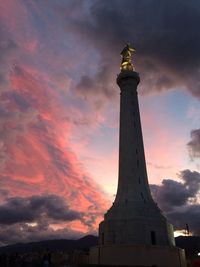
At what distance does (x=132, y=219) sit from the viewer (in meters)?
35.4

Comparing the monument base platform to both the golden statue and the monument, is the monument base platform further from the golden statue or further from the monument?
the golden statue

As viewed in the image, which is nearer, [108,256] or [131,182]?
[108,256]

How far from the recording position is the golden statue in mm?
45906

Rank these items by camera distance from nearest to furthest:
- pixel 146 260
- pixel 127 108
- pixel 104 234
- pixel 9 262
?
pixel 9 262
pixel 146 260
pixel 104 234
pixel 127 108

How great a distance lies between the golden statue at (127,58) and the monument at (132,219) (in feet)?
7.03

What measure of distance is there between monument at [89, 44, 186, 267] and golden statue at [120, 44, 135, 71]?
84.3 inches

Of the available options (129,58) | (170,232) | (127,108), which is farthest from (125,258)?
(129,58)

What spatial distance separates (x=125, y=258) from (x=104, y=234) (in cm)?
510

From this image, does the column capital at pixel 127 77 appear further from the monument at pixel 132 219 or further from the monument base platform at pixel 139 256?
the monument base platform at pixel 139 256

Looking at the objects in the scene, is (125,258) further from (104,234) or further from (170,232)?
(170,232)

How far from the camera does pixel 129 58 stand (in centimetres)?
4694

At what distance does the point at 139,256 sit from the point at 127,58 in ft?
95.6

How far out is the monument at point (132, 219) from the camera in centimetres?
3316

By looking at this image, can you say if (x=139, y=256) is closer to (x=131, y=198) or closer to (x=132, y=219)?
(x=132, y=219)
